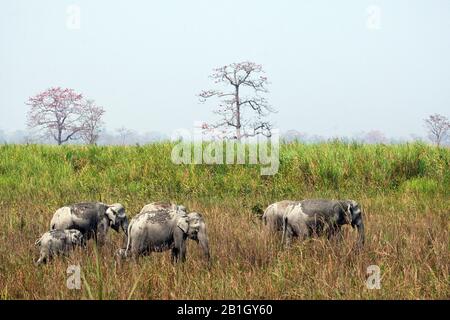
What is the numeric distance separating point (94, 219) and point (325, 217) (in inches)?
117

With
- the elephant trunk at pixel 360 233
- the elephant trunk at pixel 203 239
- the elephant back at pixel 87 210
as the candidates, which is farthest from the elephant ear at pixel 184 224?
the elephant trunk at pixel 360 233

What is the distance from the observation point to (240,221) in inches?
355

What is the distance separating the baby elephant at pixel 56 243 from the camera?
6520mm

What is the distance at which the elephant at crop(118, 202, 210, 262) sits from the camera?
6.08 m

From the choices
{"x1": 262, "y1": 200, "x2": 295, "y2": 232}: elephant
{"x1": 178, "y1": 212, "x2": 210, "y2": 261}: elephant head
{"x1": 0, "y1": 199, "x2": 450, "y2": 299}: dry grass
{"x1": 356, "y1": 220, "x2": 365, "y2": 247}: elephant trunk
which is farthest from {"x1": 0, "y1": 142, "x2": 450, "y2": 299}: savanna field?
{"x1": 262, "y1": 200, "x2": 295, "y2": 232}: elephant

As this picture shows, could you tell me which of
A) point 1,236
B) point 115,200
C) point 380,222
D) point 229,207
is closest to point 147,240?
point 1,236

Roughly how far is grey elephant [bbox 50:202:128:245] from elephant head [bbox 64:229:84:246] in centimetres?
36

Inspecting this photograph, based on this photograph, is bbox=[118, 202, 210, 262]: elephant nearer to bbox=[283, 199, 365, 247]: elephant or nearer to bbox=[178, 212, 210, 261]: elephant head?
bbox=[178, 212, 210, 261]: elephant head

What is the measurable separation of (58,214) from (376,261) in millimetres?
4128

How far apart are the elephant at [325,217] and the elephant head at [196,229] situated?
1.31 m

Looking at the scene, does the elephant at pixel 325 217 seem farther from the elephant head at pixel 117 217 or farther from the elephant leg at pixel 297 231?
the elephant head at pixel 117 217

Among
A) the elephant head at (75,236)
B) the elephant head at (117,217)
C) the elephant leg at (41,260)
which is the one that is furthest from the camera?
the elephant head at (117,217)

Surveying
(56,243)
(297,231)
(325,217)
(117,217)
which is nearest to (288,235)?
(297,231)

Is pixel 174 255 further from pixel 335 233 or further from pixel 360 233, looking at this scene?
pixel 360 233
